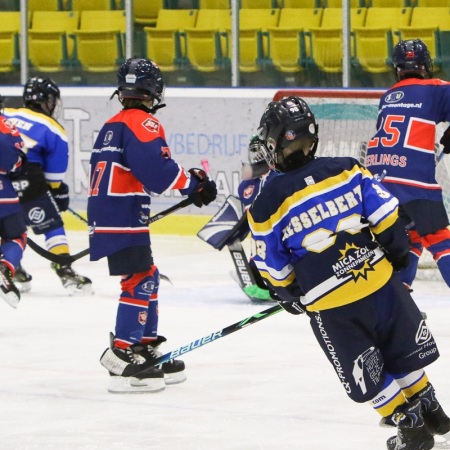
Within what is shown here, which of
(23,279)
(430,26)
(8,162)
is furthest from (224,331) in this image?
(430,26)

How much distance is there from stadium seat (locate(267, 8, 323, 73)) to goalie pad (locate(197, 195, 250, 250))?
270 centimetres

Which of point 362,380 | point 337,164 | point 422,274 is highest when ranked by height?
point 337,164

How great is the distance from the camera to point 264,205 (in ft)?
10.5

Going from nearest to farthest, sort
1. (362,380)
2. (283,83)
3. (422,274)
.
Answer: (362,380)
(422,274)
(283,83)

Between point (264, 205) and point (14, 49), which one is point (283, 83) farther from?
point (264, 205)

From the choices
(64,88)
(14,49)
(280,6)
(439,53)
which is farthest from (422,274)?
(14,49)

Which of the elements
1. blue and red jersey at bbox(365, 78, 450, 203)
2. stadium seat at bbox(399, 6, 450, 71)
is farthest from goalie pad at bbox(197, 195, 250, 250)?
stadium seat at bbox(399, 6, 450, 71)

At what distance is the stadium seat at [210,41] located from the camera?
29.9 ft

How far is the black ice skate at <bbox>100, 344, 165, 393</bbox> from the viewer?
14.3ft

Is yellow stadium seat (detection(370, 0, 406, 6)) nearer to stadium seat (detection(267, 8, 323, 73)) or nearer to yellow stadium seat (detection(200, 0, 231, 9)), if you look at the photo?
stadium seat (detection(267, 8, 323, 73))

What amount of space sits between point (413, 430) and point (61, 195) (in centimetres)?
404

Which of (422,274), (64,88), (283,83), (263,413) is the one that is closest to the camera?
(263,413)

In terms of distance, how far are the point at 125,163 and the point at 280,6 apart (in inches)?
190

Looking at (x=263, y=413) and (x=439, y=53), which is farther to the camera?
(x=439, y=53)
